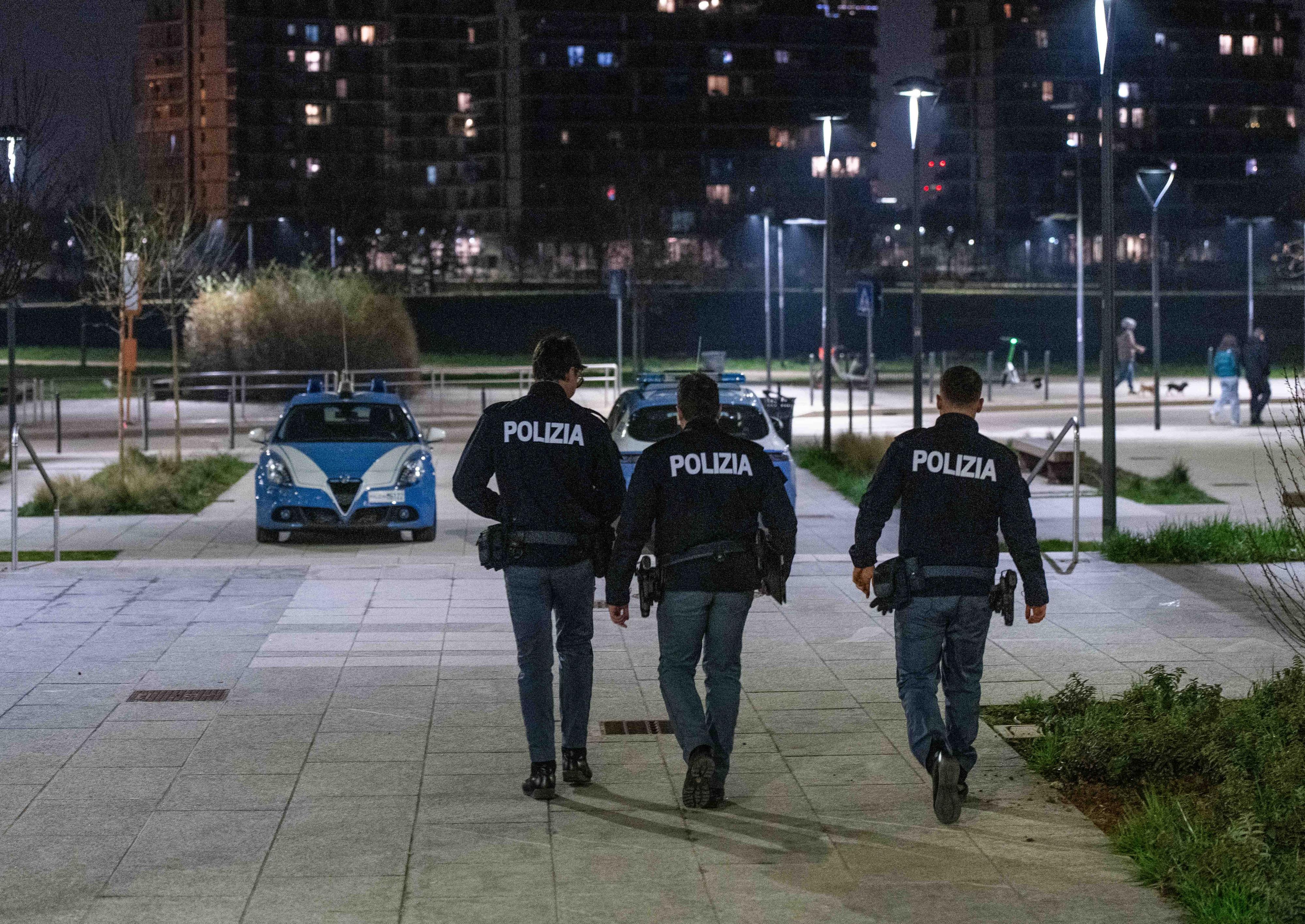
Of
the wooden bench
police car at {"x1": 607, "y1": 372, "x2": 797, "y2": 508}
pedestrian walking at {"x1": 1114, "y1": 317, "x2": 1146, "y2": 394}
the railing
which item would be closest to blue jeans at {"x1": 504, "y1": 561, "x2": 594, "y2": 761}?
the railing

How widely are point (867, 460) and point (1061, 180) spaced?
100 meters

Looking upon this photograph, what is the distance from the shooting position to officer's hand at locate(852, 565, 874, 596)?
7.08 metres

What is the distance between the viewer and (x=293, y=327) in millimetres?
40938

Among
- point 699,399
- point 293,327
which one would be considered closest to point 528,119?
point 293,327

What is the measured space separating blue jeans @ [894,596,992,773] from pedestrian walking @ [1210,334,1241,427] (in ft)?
86.5

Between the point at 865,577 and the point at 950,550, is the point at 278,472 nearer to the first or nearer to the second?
the point at 865,577

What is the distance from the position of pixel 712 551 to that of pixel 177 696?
12.0 ft

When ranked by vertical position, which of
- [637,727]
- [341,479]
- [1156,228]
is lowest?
[637,727]

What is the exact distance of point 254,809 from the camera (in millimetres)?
7102

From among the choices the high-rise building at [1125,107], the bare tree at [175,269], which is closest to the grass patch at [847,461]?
the bare tree at [175,269]

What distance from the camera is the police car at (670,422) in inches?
611

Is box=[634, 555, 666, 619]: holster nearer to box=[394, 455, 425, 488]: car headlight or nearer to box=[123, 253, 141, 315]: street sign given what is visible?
box=[394, 455, 425, 488]: car headlight

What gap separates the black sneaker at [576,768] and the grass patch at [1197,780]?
1.85 metres

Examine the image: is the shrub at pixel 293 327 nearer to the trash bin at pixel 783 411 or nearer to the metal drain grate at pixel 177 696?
the trash bin at pixel 783 411
